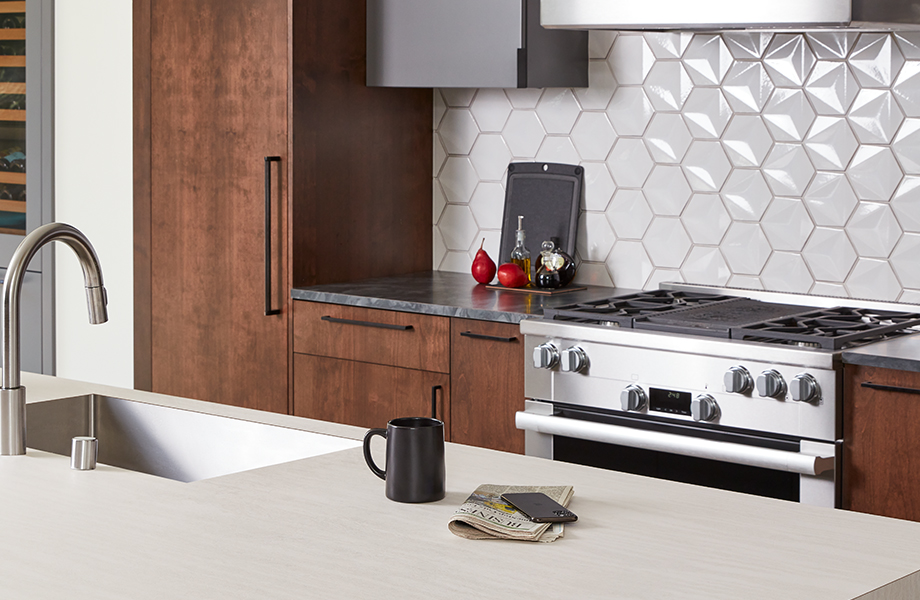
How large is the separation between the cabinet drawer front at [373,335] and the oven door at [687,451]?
35 centimetres

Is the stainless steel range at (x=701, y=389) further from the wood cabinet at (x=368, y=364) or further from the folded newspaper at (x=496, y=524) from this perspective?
the folded newspaper at (x=496, y=524)

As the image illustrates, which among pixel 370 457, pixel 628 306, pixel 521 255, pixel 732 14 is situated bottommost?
pixel 370 457

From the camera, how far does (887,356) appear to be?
258 cm

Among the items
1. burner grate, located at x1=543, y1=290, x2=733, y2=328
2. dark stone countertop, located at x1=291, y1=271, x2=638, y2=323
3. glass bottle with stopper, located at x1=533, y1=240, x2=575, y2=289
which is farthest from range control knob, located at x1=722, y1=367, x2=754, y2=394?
glass bottle with stopper, located at x1=533, y1=240, x2=575, y2=289

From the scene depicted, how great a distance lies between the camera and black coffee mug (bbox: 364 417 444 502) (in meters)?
1.59

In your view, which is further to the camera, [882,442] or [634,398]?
[634,398]

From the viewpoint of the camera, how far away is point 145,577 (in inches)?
51.5

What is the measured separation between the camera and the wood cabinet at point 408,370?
323cm

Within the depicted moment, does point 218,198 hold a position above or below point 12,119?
below

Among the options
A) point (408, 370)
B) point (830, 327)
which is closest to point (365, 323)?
point (408, 370)

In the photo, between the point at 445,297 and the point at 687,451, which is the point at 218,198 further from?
the point at 687,451

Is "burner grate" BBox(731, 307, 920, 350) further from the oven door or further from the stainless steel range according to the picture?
the oven door

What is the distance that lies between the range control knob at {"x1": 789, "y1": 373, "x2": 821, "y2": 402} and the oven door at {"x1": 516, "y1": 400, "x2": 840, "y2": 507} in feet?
0.37

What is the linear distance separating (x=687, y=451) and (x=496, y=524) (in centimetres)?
143
